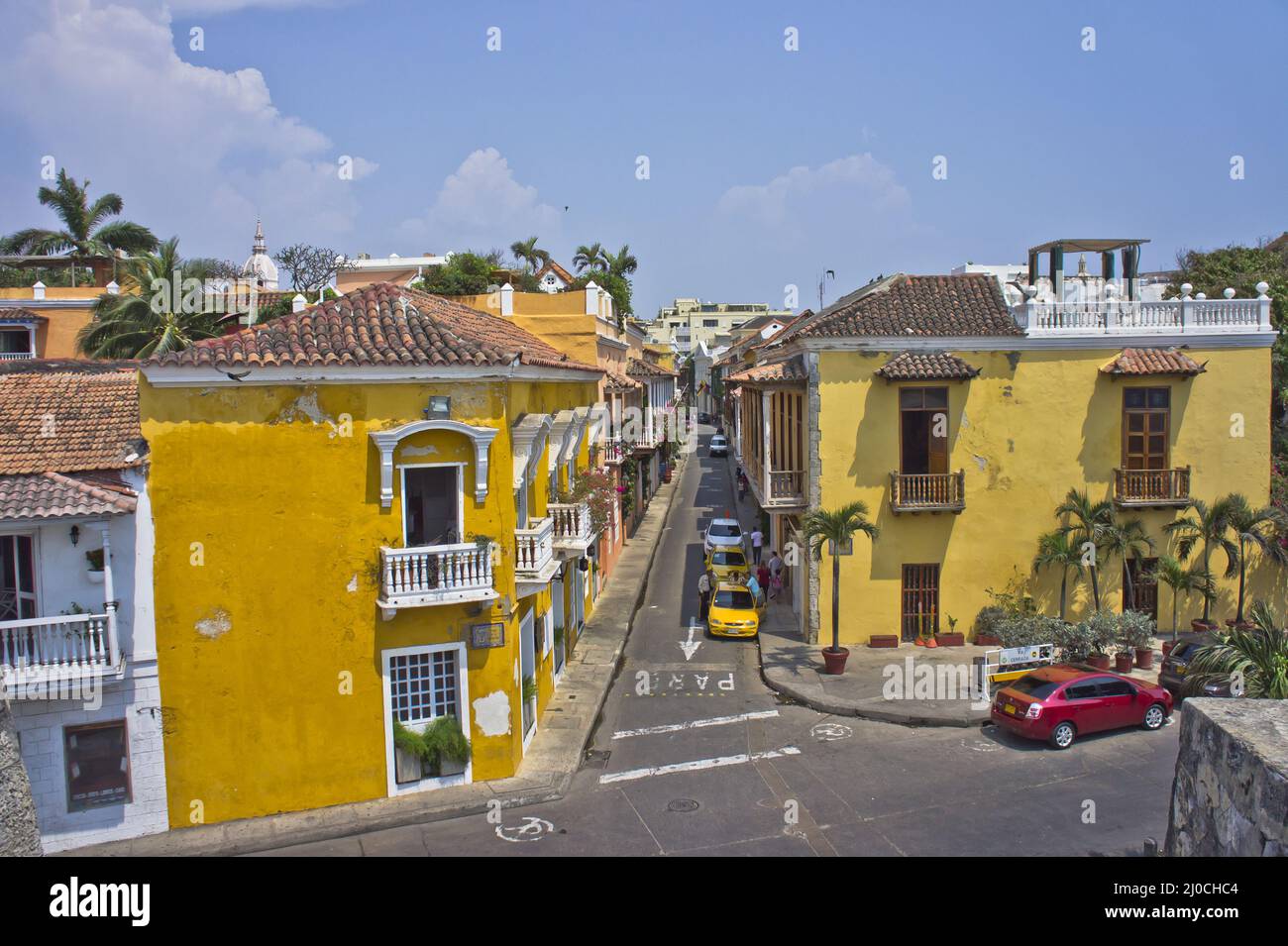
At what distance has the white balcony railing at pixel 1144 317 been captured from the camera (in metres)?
22.2

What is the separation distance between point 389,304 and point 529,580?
5393 millimetres

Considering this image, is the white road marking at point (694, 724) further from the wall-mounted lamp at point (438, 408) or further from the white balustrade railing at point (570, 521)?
the wall-mounted lamp at point (438, 408)

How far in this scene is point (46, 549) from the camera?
1334 cm

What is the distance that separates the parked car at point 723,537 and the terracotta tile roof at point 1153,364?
39.0 ft

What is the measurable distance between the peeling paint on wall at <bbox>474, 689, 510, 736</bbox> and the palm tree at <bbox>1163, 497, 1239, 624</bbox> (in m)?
16.5

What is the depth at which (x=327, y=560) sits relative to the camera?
14281mm

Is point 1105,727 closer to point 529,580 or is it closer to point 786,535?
point 529,580

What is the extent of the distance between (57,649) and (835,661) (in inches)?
573

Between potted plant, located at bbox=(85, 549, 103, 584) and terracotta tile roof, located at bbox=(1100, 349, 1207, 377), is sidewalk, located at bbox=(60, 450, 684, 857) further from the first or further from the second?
terracotta tile roof, located at bbox=(1100, 349, 1207, 377)

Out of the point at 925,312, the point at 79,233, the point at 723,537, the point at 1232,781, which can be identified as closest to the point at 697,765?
the point at 1232,781

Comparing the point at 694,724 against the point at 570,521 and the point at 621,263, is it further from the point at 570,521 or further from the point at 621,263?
the point at 621,263

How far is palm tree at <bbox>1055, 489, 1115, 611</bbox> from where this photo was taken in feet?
70.6
